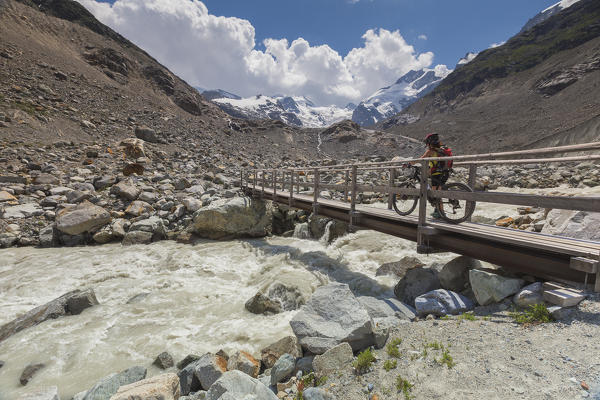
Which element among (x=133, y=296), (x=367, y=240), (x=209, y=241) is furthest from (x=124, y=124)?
(x=367, y=240)

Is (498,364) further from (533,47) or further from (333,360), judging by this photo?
(533,47)

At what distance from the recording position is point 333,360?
3.53 m

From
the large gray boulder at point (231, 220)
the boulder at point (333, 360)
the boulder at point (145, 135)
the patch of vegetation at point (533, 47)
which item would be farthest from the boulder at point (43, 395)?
the patch of vegetation at point (533, 47)

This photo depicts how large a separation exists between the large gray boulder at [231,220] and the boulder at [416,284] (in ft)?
30.7

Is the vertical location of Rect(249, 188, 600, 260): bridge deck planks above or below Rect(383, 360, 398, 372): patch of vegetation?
above

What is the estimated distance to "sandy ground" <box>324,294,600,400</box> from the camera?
253 centimetres

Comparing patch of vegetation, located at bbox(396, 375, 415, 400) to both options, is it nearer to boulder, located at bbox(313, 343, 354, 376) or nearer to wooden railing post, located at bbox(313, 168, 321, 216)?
boulder, located at bbox(313, 343, 354, 376)

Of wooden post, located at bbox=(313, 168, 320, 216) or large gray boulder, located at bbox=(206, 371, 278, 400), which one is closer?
large gray boulder, located at bbox=(206, 371, 278, 400)

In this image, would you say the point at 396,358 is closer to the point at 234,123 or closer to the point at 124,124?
the point at 124,124

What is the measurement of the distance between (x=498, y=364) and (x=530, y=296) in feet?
5.12

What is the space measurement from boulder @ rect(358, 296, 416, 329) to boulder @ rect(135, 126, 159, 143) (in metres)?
32.5

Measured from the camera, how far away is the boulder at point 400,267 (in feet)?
Result: 26.3

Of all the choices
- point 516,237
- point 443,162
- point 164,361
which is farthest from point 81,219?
point 516,237

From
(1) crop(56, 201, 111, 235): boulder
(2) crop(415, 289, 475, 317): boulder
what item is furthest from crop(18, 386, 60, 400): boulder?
(1) crop(56, 201, 111, 235): boulder
